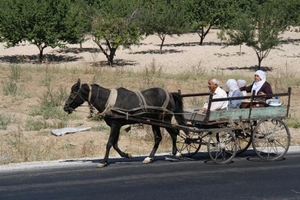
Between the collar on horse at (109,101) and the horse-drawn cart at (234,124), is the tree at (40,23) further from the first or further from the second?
the collar on horse at (109,101)

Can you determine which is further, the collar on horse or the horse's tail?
the horse's tail

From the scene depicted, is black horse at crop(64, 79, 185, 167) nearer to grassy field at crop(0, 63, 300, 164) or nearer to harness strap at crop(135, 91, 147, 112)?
harness strap at crop(135, 91, 147, 112)

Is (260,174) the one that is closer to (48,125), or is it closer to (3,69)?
(48,125)

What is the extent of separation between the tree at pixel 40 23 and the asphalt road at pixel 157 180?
35213 mm

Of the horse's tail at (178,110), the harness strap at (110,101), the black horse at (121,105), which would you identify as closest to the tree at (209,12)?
the horse's tail at (178,110)

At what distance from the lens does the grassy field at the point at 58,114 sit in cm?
1378

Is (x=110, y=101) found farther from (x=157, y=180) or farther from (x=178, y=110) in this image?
(x=157, y=180)

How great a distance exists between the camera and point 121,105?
37.3 ft

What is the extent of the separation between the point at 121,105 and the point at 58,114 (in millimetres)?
7168

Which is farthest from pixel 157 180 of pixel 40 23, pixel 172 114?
pixel 40 23

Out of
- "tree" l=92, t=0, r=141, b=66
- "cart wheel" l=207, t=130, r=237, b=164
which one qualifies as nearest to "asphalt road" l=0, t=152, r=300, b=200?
"cart wheel" l=207, t=130, r=237, b=164

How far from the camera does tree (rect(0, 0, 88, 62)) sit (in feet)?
151

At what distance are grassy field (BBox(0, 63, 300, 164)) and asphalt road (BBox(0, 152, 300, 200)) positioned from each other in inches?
72.5

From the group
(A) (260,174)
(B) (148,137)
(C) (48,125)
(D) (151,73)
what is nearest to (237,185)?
(A) (260,174)
